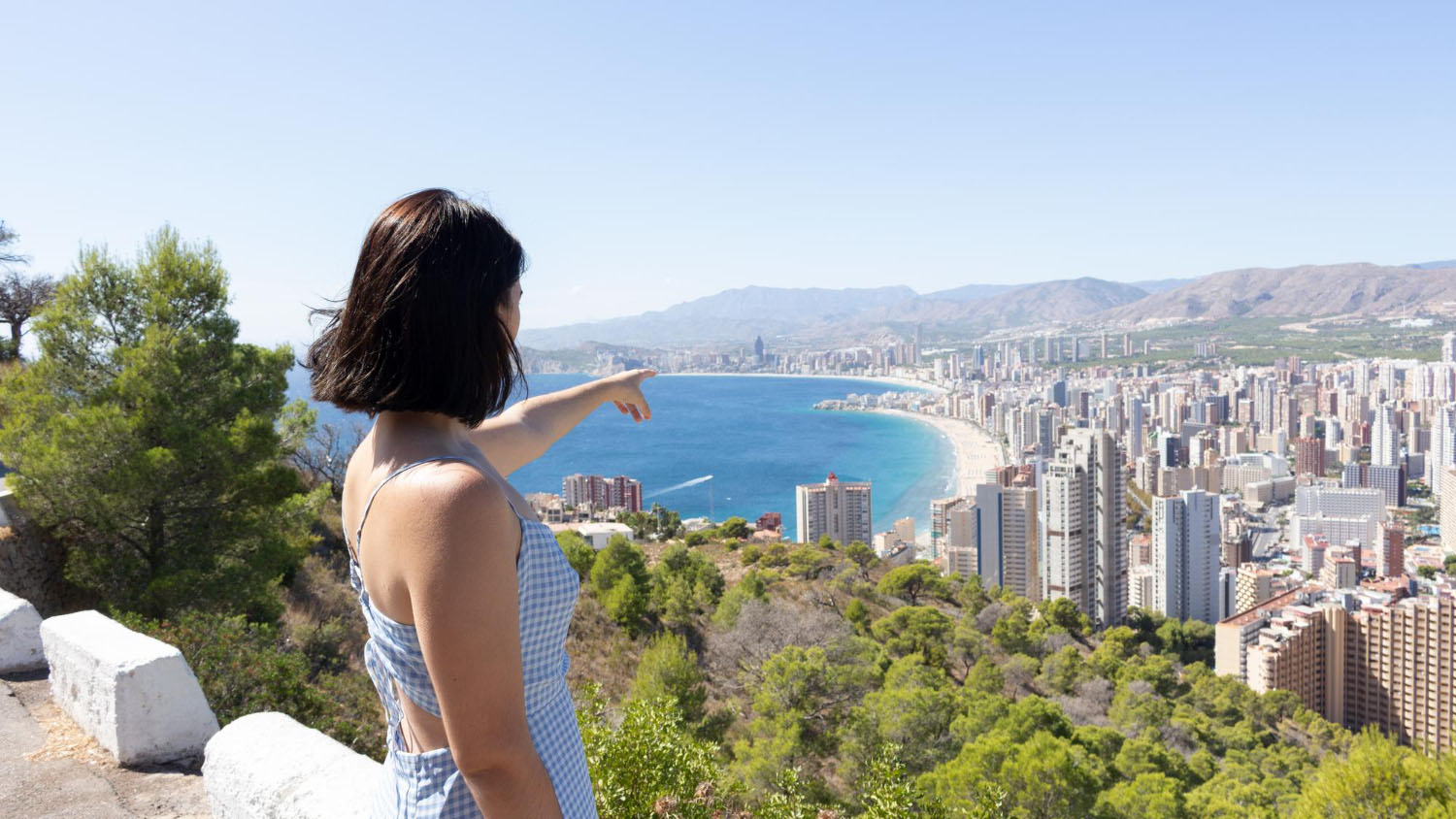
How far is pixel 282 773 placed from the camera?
1405 millimetres

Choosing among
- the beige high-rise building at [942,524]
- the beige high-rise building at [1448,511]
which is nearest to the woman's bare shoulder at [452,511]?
the beige high-rise building at [942,524]

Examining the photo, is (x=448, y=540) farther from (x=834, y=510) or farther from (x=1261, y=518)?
(x=1261, y=518)

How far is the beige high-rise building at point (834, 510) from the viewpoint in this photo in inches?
1251

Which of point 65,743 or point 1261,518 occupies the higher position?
point 65,743

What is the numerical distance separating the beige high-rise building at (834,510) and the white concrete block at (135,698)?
29996 millimetres

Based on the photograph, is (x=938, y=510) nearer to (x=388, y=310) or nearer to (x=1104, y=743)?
(x=1104, y=743)

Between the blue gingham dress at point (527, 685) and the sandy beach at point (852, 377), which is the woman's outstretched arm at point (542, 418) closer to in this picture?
the blue gingham dress at point (527, 685)

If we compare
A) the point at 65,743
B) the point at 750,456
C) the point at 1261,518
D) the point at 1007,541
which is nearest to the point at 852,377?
the point at 750,456

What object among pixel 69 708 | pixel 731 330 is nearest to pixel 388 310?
pixel 69 708

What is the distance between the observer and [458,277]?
2.02ft

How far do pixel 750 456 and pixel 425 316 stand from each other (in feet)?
169

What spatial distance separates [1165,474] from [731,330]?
390 ft

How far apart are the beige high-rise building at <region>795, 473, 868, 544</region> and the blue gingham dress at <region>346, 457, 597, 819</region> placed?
3139cm

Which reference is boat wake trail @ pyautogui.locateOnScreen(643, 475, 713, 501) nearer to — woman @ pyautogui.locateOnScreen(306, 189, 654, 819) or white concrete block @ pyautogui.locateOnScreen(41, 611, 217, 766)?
white concrete block @ pyautogui.locateOnScreen(41, 611, 217, 766)
